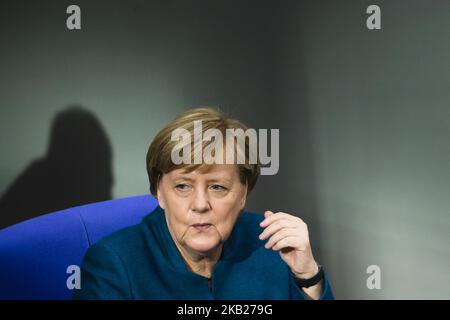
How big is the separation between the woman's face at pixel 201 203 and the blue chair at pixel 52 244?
290mm

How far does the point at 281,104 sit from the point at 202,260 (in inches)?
18.0

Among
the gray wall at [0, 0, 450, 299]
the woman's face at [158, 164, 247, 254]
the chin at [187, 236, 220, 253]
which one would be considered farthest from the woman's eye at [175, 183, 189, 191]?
the gray wall at [0, 0, 450, 299]

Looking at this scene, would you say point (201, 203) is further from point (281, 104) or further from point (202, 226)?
point (281, 104)

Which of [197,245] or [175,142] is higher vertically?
[175,142]

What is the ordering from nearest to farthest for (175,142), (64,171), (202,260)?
(175,142), (202,260), (64,171)

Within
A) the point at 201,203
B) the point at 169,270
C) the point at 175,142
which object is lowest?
the point at 169,270

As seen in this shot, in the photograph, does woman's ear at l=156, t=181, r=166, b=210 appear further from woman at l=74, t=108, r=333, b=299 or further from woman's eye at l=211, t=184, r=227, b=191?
woman's eye at l=211, t=184, r=227, b=191

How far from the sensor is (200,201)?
112cm

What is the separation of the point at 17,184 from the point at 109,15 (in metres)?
0.46

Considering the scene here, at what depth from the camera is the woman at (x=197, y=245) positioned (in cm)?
113

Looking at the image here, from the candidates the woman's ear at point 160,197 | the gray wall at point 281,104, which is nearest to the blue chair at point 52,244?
the gray wall at point 281,104

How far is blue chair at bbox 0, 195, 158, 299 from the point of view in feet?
4.03

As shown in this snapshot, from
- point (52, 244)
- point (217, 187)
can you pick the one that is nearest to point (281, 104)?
point (217, 187)

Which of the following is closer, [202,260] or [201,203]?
[201,203]
